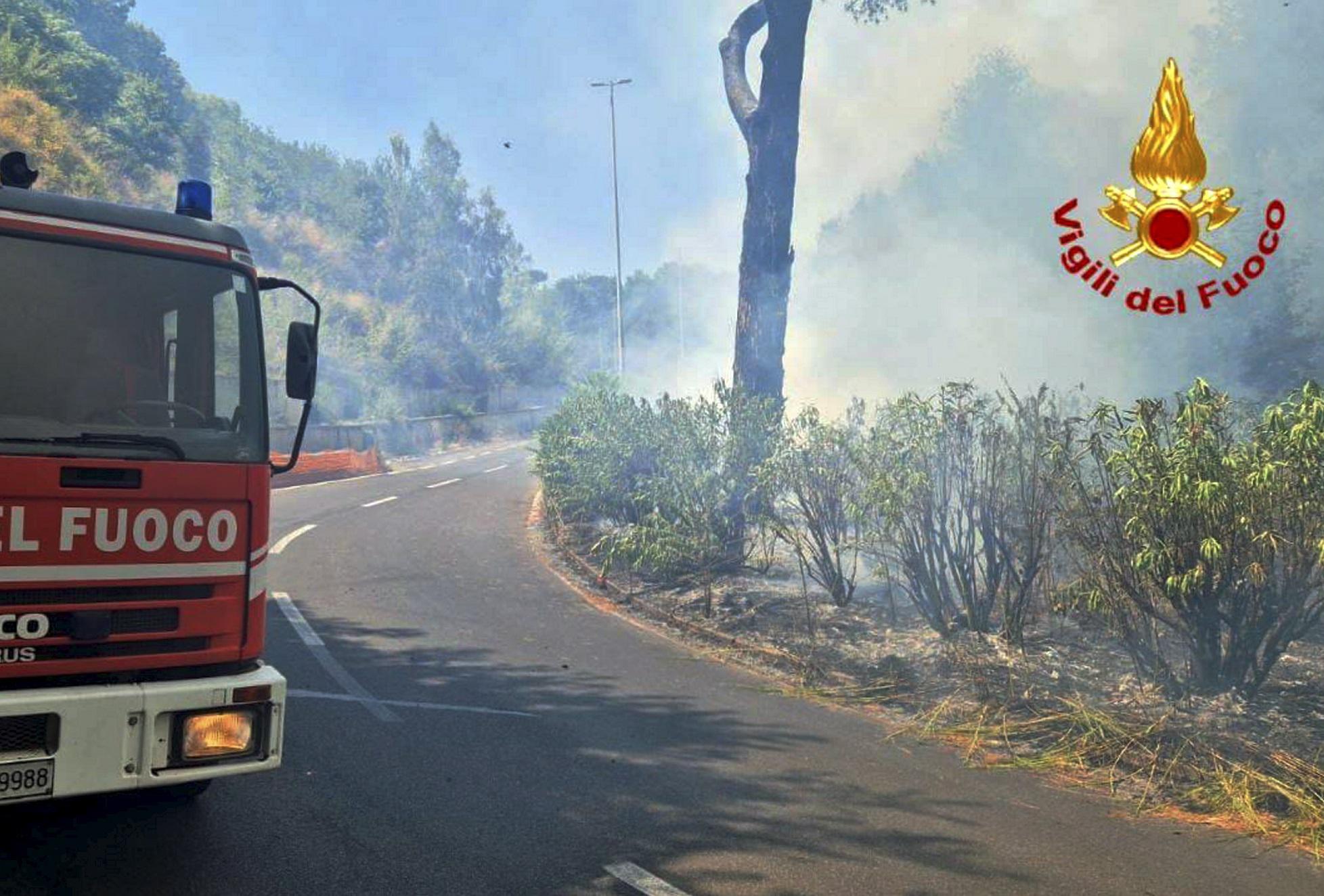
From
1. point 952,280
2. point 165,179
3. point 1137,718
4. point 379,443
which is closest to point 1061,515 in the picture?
point 1137,718

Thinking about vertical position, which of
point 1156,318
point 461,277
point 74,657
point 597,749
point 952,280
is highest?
point 461,277

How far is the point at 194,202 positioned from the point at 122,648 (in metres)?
2.08

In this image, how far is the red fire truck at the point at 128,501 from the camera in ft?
11.6

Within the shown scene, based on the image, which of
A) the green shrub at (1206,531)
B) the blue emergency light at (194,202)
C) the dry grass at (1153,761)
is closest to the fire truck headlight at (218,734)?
the blue emergency light at (194,202)

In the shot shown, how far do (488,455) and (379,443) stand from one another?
395cm

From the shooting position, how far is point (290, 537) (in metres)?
14.7

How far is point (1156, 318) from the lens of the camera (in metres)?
20.5

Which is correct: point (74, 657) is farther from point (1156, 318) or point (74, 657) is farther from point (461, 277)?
point (461, 277)

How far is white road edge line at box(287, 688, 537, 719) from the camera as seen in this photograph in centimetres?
682

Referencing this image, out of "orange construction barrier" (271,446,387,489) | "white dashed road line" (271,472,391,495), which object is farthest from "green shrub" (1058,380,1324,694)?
"orange construction barrier" (271,446,387,489)

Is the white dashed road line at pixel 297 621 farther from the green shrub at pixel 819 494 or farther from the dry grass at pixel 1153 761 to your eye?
the dry grass at pixel 1153 761

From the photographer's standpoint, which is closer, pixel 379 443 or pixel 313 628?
pixel 313 628

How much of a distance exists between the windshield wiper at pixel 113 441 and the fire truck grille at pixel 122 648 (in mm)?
713

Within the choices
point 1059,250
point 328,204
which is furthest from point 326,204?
point 1059,250
